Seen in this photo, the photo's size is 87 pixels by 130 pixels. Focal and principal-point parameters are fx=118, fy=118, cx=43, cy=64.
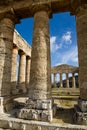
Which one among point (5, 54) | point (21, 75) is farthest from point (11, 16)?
point (21, 75)

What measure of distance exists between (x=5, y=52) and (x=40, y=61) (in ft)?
10.7

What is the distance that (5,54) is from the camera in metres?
9.32

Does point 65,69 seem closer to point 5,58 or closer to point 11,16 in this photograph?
point 11,16

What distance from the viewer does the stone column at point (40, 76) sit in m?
6.82

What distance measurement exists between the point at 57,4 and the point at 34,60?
15.7 ft

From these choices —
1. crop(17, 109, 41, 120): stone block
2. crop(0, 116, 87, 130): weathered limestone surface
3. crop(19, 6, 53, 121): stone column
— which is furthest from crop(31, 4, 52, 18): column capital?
crop(0, 116, 87, 130): weathered limestone surface

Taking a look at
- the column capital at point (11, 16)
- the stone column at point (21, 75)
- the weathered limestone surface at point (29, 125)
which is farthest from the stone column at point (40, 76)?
the stone column at point (21, 75)

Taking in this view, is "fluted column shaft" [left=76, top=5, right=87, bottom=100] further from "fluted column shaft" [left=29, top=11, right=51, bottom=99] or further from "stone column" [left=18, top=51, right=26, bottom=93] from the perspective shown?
"stone column" [left=18, top=51, right=26, bottom=93]

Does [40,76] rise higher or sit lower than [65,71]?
lower

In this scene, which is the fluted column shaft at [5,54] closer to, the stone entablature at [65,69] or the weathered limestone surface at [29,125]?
the weathered limestone surface at [29,125]

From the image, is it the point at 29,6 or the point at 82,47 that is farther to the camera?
the point at 29,6

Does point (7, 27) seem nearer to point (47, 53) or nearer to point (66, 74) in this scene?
point (47, 53)

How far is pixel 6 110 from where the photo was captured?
27.9 feet

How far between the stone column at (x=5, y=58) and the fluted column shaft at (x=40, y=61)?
7.75 ft
